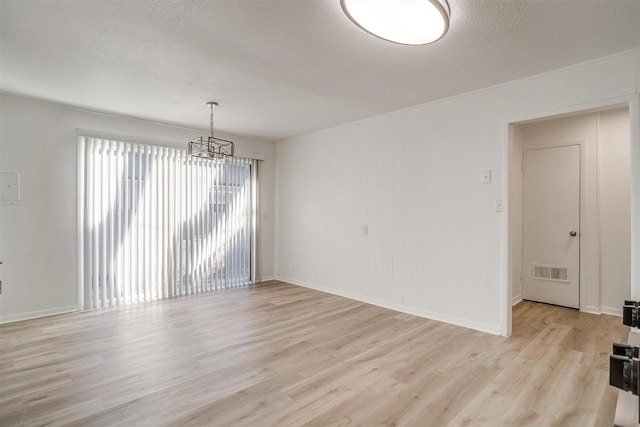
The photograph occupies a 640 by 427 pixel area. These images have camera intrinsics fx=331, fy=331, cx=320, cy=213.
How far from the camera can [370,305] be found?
15.6 feet

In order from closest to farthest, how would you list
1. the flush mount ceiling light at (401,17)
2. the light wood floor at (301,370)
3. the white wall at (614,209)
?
the flush mount ceiling light at (401,17), the light wood floor at (301,370), the white wall at (614,209)

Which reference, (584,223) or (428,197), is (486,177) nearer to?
(428,197)

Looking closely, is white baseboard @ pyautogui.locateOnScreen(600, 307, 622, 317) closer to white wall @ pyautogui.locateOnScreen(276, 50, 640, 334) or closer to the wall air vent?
the wall air vent

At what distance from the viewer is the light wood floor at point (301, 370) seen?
2.18m

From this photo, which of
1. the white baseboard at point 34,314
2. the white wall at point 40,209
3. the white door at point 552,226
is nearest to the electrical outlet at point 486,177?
the white door at point 552,226

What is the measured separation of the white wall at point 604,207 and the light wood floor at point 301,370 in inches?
18.3

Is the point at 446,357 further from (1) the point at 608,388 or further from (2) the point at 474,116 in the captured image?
(2) the point at 474,116

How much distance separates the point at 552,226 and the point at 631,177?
211 cm

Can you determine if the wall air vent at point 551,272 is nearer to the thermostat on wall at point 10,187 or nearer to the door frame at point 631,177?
the door frame at point 631,177

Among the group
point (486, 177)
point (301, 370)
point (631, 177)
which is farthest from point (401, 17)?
point (301, 370)

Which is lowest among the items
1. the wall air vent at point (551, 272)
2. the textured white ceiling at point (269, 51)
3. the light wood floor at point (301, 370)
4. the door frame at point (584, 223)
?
the light wood floor at point (301, 370)

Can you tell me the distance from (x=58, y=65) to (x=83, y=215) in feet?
6.98

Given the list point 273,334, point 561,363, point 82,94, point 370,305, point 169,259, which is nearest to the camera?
point 561,363

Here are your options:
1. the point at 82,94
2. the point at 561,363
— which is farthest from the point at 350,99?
the point at 561,363
